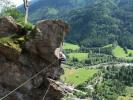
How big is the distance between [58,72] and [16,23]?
19.6 feet

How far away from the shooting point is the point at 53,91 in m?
33.8

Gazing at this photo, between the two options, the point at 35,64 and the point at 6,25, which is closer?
the point at 35,64

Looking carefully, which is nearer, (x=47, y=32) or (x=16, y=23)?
(x=47, y=32)

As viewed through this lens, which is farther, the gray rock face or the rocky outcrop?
the gray rock face

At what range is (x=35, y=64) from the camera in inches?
1336

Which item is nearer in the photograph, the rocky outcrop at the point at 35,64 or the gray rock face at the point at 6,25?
the rocky outcrop at the point at 35,64

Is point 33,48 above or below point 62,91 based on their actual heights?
above

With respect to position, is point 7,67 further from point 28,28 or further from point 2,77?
point 28,28

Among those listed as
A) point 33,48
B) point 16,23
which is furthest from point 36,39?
point 16,23

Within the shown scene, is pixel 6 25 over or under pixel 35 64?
over

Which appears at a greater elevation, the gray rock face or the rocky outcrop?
the gray rock face

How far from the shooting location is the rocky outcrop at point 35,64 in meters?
32.8

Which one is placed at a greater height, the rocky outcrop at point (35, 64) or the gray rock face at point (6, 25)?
the gray rock face at point (6, 25)

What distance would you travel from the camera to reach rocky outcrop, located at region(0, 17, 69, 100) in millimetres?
32781
